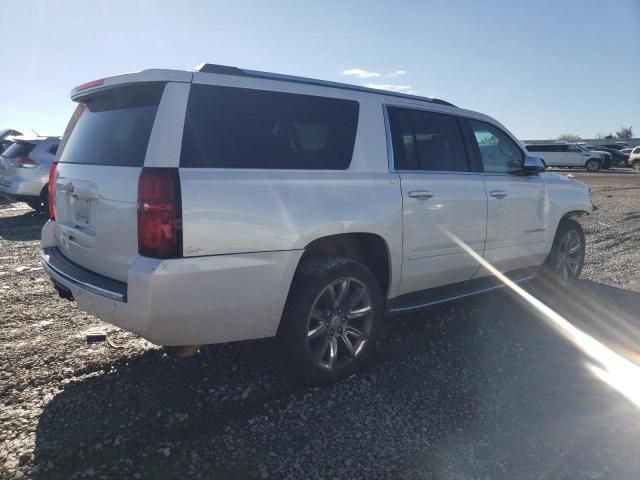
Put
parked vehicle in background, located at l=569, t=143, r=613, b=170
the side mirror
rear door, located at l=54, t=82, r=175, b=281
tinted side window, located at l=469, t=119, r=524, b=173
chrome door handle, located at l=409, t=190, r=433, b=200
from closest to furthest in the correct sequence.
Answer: rear door, located at l=54, t=82, r=175, b=281, chrome door handle, located at l=409, t=190, r=433, b=200, tinted side window, located at l=469, t=119, r=524, b=173, the side mirror, parked vehicle in background, located at l=569, t=143, r=613, b=170

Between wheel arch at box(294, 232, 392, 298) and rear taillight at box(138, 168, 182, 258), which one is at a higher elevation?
rear taillight at box(138, 168, 182, 258)

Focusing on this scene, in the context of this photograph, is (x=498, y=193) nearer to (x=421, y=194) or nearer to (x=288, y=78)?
(x=421, y=194)

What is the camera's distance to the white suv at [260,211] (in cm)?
255

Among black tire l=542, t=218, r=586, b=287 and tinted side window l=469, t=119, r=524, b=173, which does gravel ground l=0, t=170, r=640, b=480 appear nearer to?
black tire l=542, t=218, r=586, b=287

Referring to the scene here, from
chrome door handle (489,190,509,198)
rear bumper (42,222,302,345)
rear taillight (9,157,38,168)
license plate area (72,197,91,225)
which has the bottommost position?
rear bumper (42,222,302,345)

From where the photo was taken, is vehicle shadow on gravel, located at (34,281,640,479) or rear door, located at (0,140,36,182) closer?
vehicle shadow on gravel, located at (34,281,640,479)

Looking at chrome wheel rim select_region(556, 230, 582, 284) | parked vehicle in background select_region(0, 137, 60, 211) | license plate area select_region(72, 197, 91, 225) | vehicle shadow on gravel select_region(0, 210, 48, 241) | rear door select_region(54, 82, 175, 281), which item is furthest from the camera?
parked vehicle in background select_region(0, 137, 60, 211)

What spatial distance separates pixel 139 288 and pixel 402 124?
2357 mm

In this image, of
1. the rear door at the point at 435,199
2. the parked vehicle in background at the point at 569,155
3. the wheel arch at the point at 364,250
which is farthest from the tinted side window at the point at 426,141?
the parked vehicle in background at the point at 569,155

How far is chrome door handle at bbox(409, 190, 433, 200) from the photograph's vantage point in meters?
3.61

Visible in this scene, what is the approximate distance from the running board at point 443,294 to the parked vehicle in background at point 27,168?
8.85 metres

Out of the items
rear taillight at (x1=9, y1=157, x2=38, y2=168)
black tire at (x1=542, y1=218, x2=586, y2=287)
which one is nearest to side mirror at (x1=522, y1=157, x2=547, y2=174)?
black tire at (x1=542, y1=218, x2=586, y2=287)

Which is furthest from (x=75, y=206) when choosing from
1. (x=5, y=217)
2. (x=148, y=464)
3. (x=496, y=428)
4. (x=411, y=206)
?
(x=5, y=217)

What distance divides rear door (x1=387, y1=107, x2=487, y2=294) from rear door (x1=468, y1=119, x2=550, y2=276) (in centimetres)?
21
